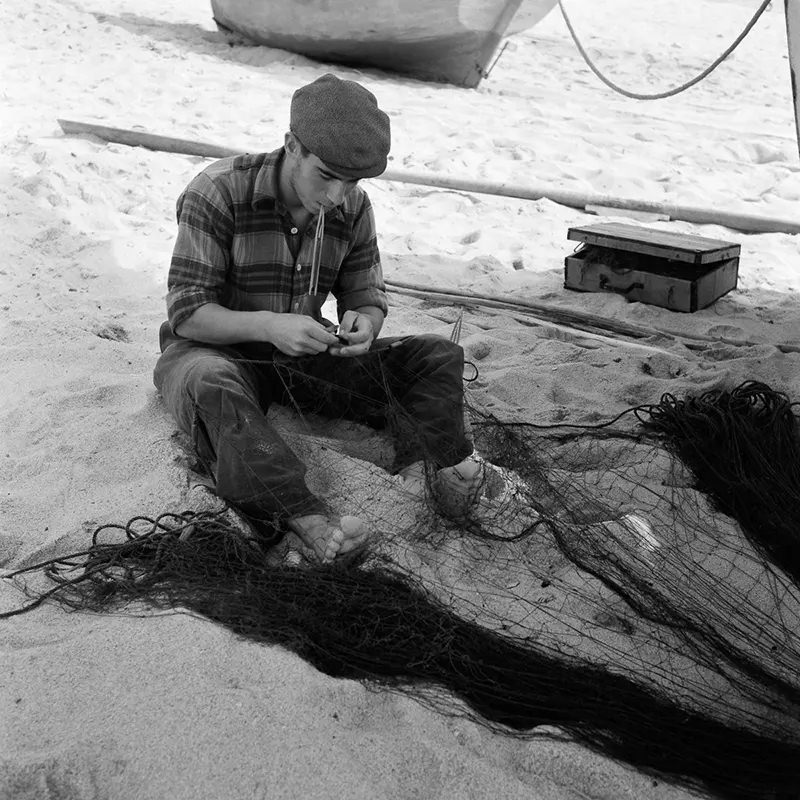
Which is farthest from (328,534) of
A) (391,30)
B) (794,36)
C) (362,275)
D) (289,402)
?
(391,30)

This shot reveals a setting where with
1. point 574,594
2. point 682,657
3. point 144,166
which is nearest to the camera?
→ point 682,657

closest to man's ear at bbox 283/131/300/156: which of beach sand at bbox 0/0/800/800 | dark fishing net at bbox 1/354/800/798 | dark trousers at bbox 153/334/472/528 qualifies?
dark trousers at bbox 153/334/472/528

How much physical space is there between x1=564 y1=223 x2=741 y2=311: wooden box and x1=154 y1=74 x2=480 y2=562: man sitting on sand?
201 centimetres

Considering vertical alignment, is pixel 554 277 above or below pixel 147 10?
below

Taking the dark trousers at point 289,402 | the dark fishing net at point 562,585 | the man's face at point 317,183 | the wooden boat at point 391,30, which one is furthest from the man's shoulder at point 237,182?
the wooden boat at point 391,30

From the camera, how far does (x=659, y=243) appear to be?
4.91 meters

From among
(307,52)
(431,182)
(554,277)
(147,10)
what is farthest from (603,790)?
(147,10)

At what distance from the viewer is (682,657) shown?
2.27 meters

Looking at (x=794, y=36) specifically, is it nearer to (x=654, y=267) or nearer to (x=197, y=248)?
(x=654, y=267)

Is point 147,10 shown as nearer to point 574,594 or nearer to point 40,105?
point 40,105

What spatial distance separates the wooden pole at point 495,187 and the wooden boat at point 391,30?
11.8ft

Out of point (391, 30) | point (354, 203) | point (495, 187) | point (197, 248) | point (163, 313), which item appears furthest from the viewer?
point (391, 30)

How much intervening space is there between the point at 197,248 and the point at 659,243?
8.97 ft

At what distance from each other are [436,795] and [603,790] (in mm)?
325
